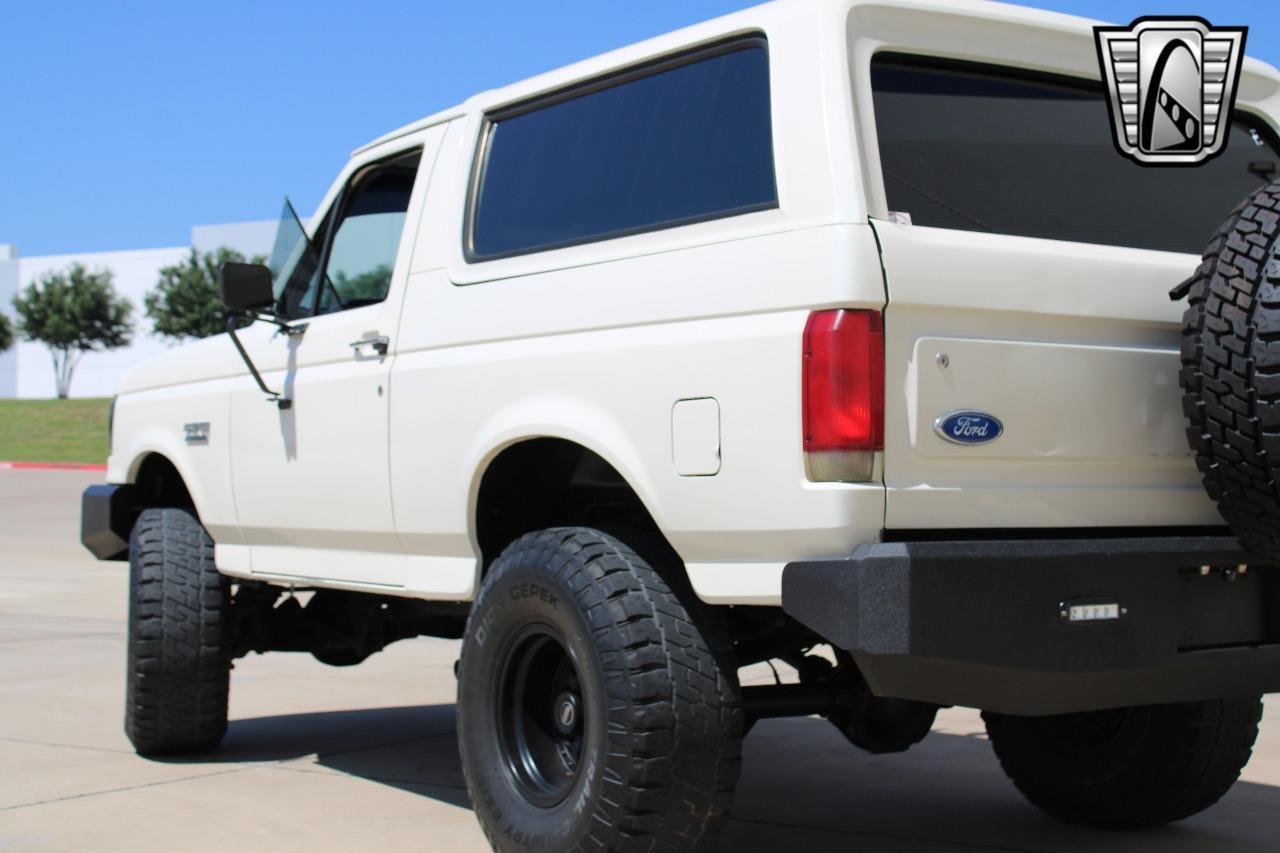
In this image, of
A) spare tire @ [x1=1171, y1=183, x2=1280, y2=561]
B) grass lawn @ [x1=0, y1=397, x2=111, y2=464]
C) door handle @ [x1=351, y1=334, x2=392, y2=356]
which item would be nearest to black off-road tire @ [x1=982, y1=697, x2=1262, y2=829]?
spare tire @ [x1=1171, y1=183, x2=1280, y2=561]

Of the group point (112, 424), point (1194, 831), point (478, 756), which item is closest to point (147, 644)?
point (112, 424)

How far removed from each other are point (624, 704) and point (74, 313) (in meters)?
71.2

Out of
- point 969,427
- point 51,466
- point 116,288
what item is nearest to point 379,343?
point 969,427

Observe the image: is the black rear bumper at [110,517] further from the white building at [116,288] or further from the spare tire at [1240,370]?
the white building at [116,288]

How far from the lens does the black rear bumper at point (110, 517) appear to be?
6.33 meters

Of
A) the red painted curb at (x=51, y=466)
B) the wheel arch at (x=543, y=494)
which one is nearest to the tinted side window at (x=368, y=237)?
the wheel arch at (x=543, y=494)

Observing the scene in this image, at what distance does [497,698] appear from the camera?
163 inches

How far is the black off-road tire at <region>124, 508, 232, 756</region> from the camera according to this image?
5793 mm

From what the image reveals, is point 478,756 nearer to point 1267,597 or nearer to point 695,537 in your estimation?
point 695,537

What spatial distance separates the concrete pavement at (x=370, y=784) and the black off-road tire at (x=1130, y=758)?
0.10 metres

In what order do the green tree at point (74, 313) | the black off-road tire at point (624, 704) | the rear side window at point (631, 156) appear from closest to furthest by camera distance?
the black off-road tire at point (624, 704) < the rear side window at point (631, 156) < the green tree at point (74, 313)

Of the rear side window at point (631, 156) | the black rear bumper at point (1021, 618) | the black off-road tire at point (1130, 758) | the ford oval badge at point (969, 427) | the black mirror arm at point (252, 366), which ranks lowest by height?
the black off-road tire at point (1130, 758)

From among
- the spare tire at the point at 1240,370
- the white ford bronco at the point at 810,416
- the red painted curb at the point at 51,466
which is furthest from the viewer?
the red painted curb at the point at 51,466

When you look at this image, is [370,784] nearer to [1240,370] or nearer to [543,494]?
[543,494]
